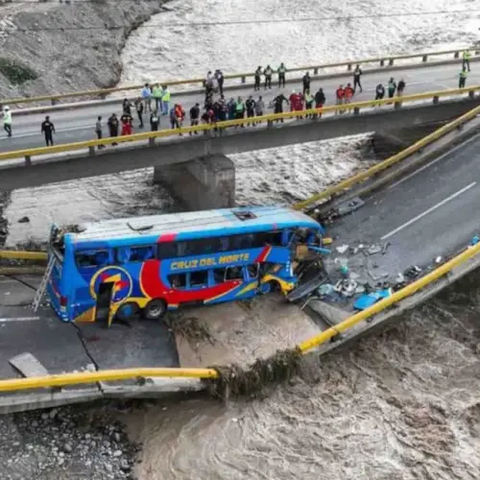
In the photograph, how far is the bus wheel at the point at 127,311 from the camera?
74.4 ft

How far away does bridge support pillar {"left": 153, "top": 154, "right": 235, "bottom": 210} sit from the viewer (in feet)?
101

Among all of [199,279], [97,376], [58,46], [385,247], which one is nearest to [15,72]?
[58,46]

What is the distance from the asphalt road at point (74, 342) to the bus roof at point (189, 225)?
2.75m

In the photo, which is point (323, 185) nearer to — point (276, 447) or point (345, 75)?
point (345, 75)

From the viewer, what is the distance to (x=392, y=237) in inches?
1093

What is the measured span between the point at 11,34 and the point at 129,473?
134 feet

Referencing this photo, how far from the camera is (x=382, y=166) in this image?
31.4 m

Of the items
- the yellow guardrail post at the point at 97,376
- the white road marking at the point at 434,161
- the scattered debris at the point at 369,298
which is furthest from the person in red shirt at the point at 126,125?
the yellow guardrail post at the point at 97,376

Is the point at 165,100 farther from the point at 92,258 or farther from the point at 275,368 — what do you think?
the point at 275,368

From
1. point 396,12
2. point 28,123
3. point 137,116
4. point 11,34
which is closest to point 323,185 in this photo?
point 137,116

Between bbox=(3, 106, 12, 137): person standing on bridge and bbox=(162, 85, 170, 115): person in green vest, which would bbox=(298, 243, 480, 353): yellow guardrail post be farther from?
bbox=(3, 106, 12, 137): person standing on bridge

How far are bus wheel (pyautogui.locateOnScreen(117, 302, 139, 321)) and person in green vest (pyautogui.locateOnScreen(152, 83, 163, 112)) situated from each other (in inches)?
479

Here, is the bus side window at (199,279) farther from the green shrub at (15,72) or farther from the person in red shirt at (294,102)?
the green shrub at (15,72)

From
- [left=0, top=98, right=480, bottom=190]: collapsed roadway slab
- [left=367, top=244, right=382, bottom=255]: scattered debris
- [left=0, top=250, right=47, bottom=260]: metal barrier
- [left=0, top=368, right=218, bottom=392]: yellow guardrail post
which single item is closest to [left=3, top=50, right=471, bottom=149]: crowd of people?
[left=0, top=98, right=480, bottom=190]: collapsed roadway slab
